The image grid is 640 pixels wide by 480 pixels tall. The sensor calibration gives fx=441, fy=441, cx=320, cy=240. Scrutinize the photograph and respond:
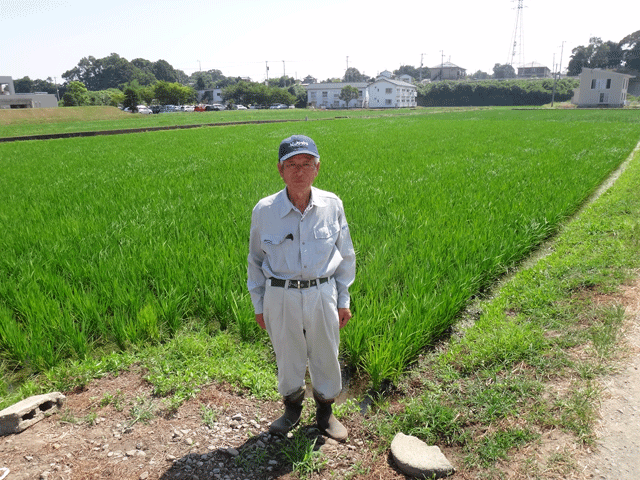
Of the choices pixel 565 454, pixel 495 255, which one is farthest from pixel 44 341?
pixel 495 255

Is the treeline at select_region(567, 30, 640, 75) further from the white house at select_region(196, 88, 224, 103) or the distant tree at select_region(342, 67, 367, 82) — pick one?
the white house at select_region(196, 88, 224, 103)

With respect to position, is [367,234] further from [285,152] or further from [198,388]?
[285,152]

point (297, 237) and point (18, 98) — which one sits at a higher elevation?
point (18, 98)

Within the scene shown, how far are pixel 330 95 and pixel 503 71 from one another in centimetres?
7082

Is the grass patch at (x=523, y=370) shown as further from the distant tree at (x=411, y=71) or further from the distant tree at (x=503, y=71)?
the distant tree at (x=411, y=71)

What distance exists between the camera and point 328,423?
7.56 feet

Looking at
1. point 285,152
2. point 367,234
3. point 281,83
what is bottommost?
point 367,234

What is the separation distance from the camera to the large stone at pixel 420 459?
203cm

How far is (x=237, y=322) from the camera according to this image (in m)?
3.21

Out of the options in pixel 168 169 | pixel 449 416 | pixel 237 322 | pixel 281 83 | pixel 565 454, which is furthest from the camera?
pixel 281 83

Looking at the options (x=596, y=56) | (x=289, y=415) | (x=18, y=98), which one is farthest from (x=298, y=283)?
(x=596, y=56)

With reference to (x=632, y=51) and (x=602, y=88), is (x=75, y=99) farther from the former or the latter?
(x=632, y=51)

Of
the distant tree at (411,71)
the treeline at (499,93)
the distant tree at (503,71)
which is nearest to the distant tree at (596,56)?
the treeline at (499,93)

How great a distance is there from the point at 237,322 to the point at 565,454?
2.13 meters
